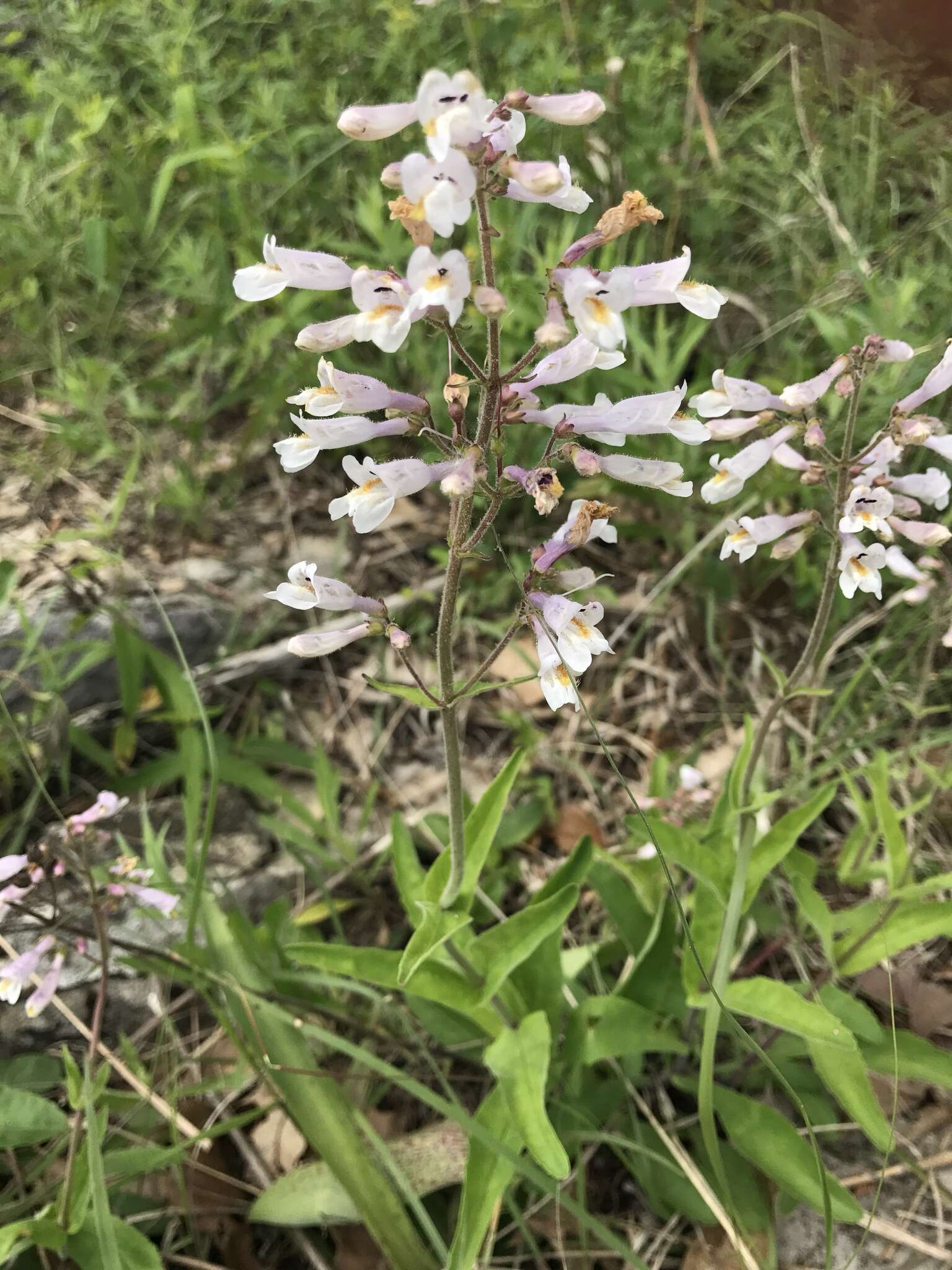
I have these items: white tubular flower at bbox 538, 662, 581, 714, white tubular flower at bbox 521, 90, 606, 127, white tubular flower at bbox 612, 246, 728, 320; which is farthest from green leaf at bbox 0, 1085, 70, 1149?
white tubular flower at bbox 521, 90, 606, 127

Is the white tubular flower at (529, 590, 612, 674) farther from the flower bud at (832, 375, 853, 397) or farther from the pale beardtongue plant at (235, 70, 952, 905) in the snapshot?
the flower bud at (832, 375, 853, 397)

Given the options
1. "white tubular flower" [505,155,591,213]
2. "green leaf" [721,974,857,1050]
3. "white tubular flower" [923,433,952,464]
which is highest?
"white tubular flower" [505,155,591,213]

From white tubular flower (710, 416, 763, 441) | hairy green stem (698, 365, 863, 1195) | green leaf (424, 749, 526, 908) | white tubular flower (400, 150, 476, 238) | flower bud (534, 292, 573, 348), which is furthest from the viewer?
white tubular flower (710, 416, 763, 441)

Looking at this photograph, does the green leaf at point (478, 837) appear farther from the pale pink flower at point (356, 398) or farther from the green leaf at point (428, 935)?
the pale pink flower at point (356, 398)

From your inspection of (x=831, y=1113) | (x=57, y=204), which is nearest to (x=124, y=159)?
(x=57, y=204)

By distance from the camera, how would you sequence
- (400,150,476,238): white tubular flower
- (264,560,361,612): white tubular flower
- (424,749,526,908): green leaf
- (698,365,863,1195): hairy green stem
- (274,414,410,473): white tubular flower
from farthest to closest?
1. (424,749,526,908): green leaf
2. (698,365,863,1195): hairy green stem
3. (264,560,361,612): white tubular flower
4. (274,414,410,473): white tubular flower
5. (400,150,476,238): white tubular flower

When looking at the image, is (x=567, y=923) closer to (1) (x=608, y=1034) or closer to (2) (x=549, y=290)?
(1) (x=608, y=1034)

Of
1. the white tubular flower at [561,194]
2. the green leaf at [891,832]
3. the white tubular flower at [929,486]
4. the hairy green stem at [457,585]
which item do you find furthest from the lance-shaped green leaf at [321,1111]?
the white tubular flower at [929,486]

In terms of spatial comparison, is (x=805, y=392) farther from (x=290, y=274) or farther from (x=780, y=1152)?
(x=780, y=1152)
